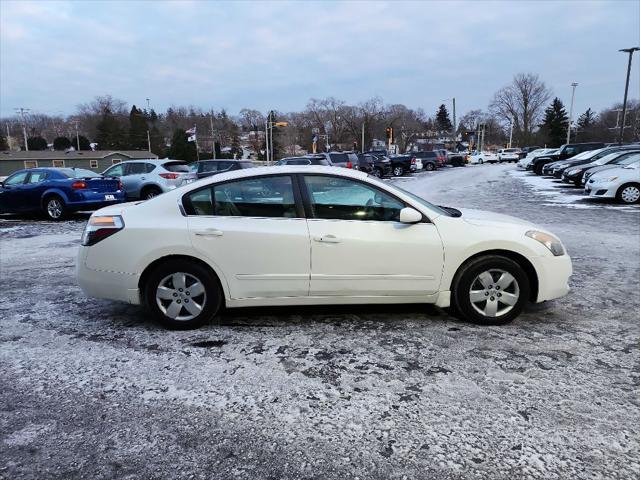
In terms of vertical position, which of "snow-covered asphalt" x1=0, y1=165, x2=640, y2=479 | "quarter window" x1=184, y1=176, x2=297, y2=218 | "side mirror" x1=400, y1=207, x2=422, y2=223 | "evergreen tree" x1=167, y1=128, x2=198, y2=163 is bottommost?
"snow-covered asphalt" x1=0, y1=165, x2=640, y2=479

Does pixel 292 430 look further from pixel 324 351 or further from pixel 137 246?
pixel 137 246

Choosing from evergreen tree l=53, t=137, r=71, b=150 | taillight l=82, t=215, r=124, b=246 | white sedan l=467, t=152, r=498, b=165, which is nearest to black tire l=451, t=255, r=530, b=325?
taillight l=82, t=215, r=124, b=246

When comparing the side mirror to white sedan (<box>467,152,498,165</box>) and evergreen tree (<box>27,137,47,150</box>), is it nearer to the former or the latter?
white sedan (<box>467,152,498,165</box>)

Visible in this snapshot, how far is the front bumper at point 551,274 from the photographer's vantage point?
4266 millimetres

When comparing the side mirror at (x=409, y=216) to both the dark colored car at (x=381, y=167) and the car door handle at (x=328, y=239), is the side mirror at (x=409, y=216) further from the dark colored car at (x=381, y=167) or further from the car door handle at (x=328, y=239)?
the dark colored car at (x=381, y=167)

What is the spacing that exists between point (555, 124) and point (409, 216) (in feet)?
337

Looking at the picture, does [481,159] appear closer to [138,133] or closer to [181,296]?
[181,296]

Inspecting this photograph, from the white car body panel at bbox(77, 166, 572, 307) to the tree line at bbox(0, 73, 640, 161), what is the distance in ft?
275

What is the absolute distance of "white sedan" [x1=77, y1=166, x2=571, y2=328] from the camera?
4.15m

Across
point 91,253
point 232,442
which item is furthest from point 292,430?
point 91,253

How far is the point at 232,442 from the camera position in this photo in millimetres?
2658

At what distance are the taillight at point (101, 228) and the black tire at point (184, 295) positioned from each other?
1.77 feet

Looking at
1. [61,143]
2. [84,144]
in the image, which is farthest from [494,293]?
[84,144]

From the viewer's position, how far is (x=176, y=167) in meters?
16.3
